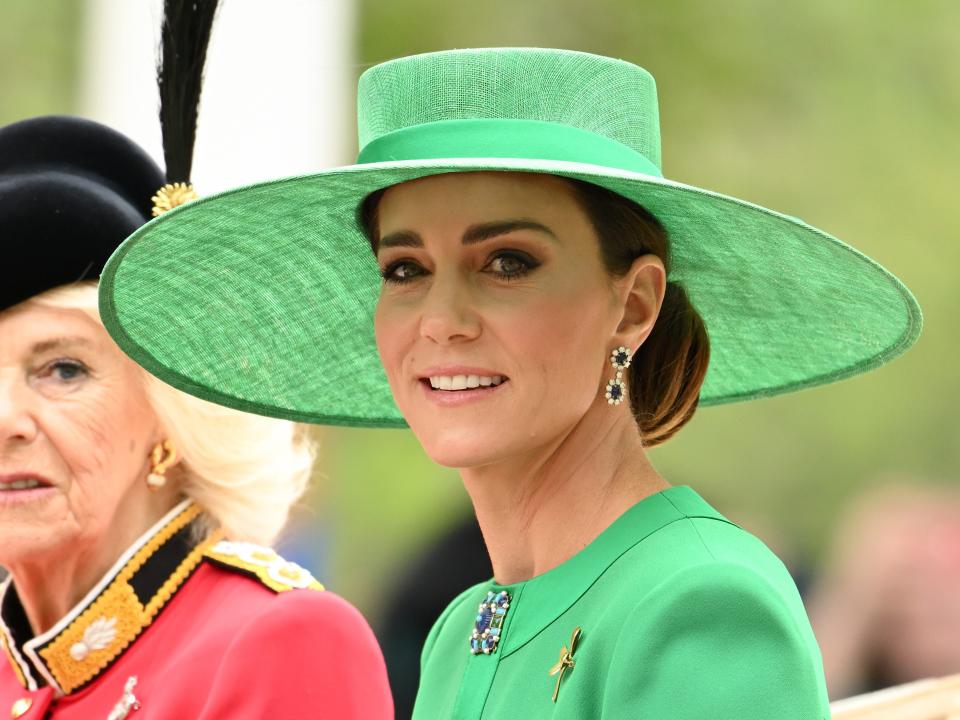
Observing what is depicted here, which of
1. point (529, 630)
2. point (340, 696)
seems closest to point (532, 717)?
point (529, 630)

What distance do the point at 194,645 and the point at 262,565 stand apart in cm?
22

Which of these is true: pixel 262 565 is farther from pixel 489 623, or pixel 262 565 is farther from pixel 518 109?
pixel 518 109

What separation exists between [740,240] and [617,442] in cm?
38

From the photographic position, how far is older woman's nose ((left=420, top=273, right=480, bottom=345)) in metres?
2.62

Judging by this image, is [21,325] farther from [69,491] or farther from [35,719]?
[35,719]

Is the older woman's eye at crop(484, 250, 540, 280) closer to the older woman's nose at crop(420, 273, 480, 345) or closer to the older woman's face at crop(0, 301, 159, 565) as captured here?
the older woman's nose at crop(420, 273, 480, 345)

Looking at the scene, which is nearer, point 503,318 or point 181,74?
point 503,318

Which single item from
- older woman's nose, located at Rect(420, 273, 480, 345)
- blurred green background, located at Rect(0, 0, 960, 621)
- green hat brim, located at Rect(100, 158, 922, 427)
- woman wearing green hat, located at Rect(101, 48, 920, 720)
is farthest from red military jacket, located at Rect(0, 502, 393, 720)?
blurred green background, located at Rect(0, 0, 960, 621)

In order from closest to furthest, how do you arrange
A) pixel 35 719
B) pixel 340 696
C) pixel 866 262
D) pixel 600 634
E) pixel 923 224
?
pixel 600 634, pixel 866 262, pixel 340 696, pixel 35 719, pixel 923 224

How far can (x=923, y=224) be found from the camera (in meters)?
8.16

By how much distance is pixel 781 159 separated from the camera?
8133 millimetres

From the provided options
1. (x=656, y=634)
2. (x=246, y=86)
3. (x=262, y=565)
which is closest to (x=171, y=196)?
(x=262, y=565)

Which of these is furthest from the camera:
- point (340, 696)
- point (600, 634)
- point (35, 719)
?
point (35, 719)

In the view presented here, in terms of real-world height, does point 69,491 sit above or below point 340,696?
above
